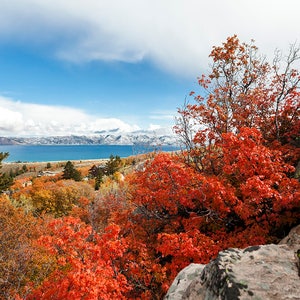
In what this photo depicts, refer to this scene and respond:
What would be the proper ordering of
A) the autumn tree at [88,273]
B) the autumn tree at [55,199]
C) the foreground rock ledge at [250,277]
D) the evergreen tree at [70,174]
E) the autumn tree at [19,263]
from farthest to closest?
the evergreen tree at [70,174], the autumn tree at [55,199], the autumn tree at [19,263], the autumn tree at [88,273], the foreground rock ledge at [250,277]

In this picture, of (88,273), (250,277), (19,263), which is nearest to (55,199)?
(19,263)

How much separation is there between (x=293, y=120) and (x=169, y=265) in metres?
16.7

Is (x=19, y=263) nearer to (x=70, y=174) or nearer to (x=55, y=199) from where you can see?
(x=55, y=199)

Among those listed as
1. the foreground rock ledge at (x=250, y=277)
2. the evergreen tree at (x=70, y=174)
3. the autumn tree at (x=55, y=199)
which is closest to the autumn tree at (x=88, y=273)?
the foreground rock ledge at (x=250, y=277)

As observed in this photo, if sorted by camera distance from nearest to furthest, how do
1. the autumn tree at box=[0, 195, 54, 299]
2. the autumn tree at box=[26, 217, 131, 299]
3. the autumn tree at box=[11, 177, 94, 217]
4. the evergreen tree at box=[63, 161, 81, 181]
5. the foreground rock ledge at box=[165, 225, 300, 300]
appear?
1. the foreground rock ledge at box=[165, 225, 300, 300]
2. the autumn tree at box=[26, 217, 131, 299]
3. the autumn tree at box=[0, 195, 54, 299]
4. the autumn tree at box=[11, 177, 94, 217]
5. the evergreen tree at box=[63, 161, 81, 181]

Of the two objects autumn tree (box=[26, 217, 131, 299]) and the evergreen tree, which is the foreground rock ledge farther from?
the evergreen tree

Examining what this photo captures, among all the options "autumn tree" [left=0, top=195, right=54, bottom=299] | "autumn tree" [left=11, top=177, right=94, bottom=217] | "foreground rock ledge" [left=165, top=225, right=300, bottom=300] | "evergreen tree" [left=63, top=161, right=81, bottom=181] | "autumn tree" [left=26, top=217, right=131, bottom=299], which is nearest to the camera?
"foreground rock ledge" [left=165, top=225, right=300, bottom=300]

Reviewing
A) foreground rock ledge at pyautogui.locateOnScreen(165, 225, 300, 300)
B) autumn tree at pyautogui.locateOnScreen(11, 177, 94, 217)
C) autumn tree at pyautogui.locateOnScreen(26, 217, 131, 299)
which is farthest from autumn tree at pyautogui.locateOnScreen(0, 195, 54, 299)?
autumn tree at pyautogui.locateOnScreen(11, 177, 94, 217)

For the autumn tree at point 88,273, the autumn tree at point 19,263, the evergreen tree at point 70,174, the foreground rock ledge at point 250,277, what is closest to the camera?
the foreground rock ledge at point 250,277

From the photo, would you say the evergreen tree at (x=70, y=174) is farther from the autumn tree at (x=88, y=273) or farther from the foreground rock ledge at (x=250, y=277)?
the foreground rock ledge at (x=250, y=277)

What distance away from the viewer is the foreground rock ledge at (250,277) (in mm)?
6484

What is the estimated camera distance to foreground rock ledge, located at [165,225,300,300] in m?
6.48

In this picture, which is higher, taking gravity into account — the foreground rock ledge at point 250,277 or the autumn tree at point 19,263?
the foreground rock ledge at point 250,277

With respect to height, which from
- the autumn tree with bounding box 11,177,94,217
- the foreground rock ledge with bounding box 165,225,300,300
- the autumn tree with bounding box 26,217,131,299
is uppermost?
the foreground rock ledge with bounding box 165,225,300,300
